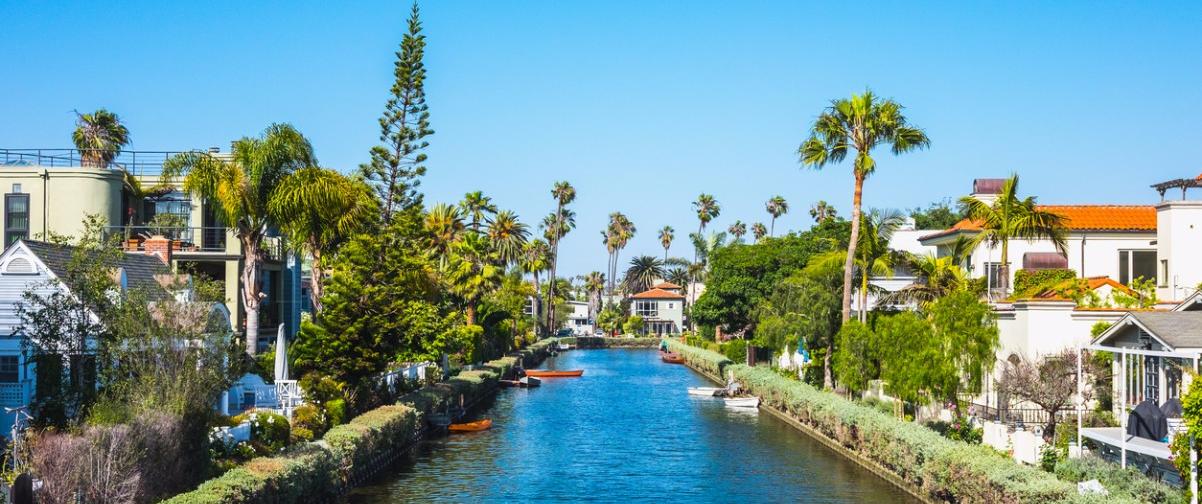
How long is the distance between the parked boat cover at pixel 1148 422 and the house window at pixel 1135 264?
26863 millimetres

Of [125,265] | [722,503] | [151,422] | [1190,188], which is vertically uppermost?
[1190,188]

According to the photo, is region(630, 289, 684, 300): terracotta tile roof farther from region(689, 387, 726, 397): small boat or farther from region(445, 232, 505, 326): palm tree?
region(689, 387, 726, 397): small boat

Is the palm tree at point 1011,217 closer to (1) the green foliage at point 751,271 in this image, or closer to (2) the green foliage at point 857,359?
(2) the green foliage at point 857,359

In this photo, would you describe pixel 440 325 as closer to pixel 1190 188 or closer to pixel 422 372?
pixel 422 372

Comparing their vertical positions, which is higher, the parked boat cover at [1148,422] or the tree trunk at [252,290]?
the tree trunk at [252,290]

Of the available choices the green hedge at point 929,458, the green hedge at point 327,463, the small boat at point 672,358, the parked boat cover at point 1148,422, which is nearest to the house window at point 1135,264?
the green hedge at point 929,458

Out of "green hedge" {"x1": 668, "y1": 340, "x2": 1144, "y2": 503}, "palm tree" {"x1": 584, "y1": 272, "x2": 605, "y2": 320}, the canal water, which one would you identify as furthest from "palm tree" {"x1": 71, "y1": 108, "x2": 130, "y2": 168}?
"palm tree" {"x1": 584, "y1": 272, "x2": 605, "y2": 320}

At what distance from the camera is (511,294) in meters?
96.1

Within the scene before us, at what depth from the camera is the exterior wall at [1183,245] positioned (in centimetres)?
3709

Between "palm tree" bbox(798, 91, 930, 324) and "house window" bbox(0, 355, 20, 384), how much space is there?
29149 millimetres

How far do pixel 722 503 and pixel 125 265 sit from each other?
19513mm

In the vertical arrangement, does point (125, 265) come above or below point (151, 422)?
above

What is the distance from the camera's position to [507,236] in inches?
4067

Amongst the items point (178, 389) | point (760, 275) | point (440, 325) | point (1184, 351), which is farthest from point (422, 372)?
point (760, 275)
